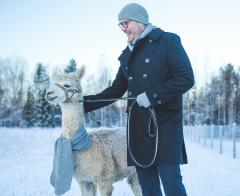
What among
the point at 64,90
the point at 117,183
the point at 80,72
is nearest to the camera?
the point at 64,90

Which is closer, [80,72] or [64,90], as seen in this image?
[64,90]

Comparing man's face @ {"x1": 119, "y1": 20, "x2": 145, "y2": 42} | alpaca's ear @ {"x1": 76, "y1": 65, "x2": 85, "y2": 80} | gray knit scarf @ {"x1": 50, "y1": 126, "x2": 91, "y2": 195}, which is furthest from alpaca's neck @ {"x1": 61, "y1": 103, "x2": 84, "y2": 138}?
man's face @ {"x1": 119, "y1": 20, "x2": 145, "y2": 42}

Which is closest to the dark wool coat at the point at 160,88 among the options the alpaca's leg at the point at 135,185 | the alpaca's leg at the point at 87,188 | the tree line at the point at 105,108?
the alpaca's leg at the point at 87,188

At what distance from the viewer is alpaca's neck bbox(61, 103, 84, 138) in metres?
5.18

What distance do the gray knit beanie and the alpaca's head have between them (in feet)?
4.05

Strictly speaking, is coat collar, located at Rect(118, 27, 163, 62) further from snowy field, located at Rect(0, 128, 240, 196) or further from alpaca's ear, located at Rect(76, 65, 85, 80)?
snowy field, located at Rect(0, 128, 240, 196)

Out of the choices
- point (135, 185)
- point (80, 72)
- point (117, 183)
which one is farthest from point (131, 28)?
point (117, 183)

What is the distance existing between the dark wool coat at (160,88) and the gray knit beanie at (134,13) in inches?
5.9

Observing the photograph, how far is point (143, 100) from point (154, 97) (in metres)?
0.10

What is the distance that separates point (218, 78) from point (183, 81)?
2675 inches

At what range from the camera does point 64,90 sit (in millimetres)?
5148

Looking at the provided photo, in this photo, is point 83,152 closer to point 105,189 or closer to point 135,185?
point 105,189

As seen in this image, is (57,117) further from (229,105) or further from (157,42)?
(157,42)

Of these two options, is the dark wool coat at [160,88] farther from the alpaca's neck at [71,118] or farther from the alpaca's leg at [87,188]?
the alpaca's leg at [87,188]
